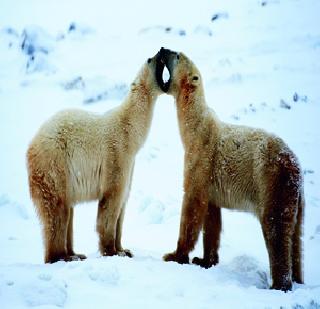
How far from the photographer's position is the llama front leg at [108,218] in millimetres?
5754

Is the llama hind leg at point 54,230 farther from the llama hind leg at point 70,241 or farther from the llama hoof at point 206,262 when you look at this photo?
the llama hoof at point 206,262

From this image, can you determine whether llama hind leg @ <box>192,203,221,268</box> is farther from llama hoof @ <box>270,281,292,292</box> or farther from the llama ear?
the llama ear

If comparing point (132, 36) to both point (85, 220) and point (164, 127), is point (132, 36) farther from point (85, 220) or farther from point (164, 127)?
point (85, 220)

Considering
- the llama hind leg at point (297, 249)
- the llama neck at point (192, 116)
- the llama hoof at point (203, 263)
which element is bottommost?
the llama hoof at point (203, 263)

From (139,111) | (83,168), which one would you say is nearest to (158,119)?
(139,111)

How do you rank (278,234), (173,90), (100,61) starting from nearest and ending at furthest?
(278,234)
(173,90)
(100,61)

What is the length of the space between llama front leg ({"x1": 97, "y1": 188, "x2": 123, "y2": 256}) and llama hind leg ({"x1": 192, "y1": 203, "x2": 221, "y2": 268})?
1122 millimetres

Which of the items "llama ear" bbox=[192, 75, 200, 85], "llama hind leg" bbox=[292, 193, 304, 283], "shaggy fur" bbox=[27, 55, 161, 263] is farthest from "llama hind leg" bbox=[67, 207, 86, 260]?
"llama hind leg" bbox=[292, 193, 304, 283]

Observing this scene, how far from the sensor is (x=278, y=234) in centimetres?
516

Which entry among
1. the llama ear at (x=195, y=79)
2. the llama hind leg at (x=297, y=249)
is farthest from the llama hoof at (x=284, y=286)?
the llama ear at (x=195, y=79)

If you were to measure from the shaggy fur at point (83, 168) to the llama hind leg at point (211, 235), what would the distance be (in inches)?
40.6

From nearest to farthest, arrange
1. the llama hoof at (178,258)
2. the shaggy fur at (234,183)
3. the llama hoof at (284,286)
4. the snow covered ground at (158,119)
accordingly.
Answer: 1. the snow covered ground at (158,119)
2. the llama hoof at (284,286)
3. the shaggy fur at (234,183)
4. the llama hoof at (178,258)

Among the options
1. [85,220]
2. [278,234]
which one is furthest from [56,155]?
[85,220]

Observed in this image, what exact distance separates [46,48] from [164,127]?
1260 centimetres
